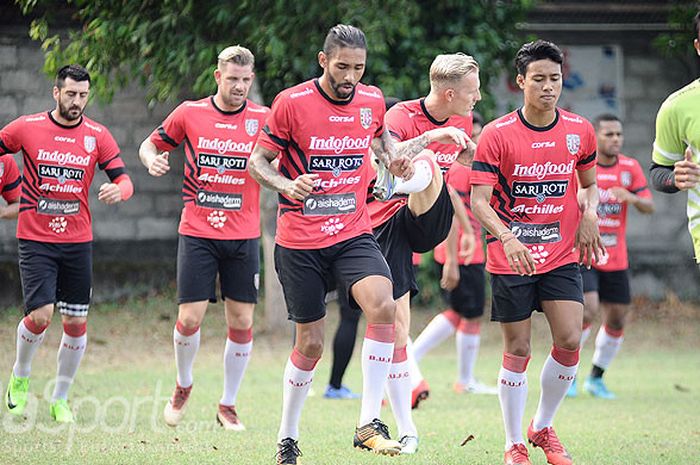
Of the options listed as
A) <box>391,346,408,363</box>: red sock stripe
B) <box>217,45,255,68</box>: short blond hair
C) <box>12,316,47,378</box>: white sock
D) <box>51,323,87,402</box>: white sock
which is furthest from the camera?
<box>51,323,87,402</box>: white sock

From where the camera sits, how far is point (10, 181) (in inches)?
368

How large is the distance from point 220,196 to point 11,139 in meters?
1.66

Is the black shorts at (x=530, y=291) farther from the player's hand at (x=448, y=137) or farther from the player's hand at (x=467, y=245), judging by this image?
the player's hand at (x=467, y=245)

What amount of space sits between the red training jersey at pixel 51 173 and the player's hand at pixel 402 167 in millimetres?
2943

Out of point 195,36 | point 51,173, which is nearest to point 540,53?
point 51,173

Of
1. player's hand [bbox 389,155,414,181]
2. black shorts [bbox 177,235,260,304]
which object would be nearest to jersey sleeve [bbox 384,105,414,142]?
player's hand [bbox 389,155,414,181]

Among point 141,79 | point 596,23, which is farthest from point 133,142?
point 596,23

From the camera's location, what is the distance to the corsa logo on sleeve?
275 inches

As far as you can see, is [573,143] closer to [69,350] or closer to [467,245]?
[467,245]

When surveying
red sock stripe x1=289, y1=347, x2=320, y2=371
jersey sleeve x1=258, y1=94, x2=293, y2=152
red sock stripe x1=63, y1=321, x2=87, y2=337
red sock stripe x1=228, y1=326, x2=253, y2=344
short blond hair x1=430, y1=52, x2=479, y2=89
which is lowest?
red sock stripe x1=63, y1=321, x2=87, y2=337

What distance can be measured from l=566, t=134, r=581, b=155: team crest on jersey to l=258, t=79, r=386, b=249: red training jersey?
1.15 metres

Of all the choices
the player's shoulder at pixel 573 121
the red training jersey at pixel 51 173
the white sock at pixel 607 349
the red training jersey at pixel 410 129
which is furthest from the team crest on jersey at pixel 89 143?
the white sock at pixel 607 349

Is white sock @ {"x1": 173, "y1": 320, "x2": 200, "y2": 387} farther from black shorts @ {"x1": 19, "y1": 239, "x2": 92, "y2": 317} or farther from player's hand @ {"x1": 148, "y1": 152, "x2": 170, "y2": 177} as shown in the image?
player's hand @ {"x1": 148, "y1": 152, "x2": 170, "y2": 177}

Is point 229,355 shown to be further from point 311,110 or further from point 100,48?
→ point 100,48
